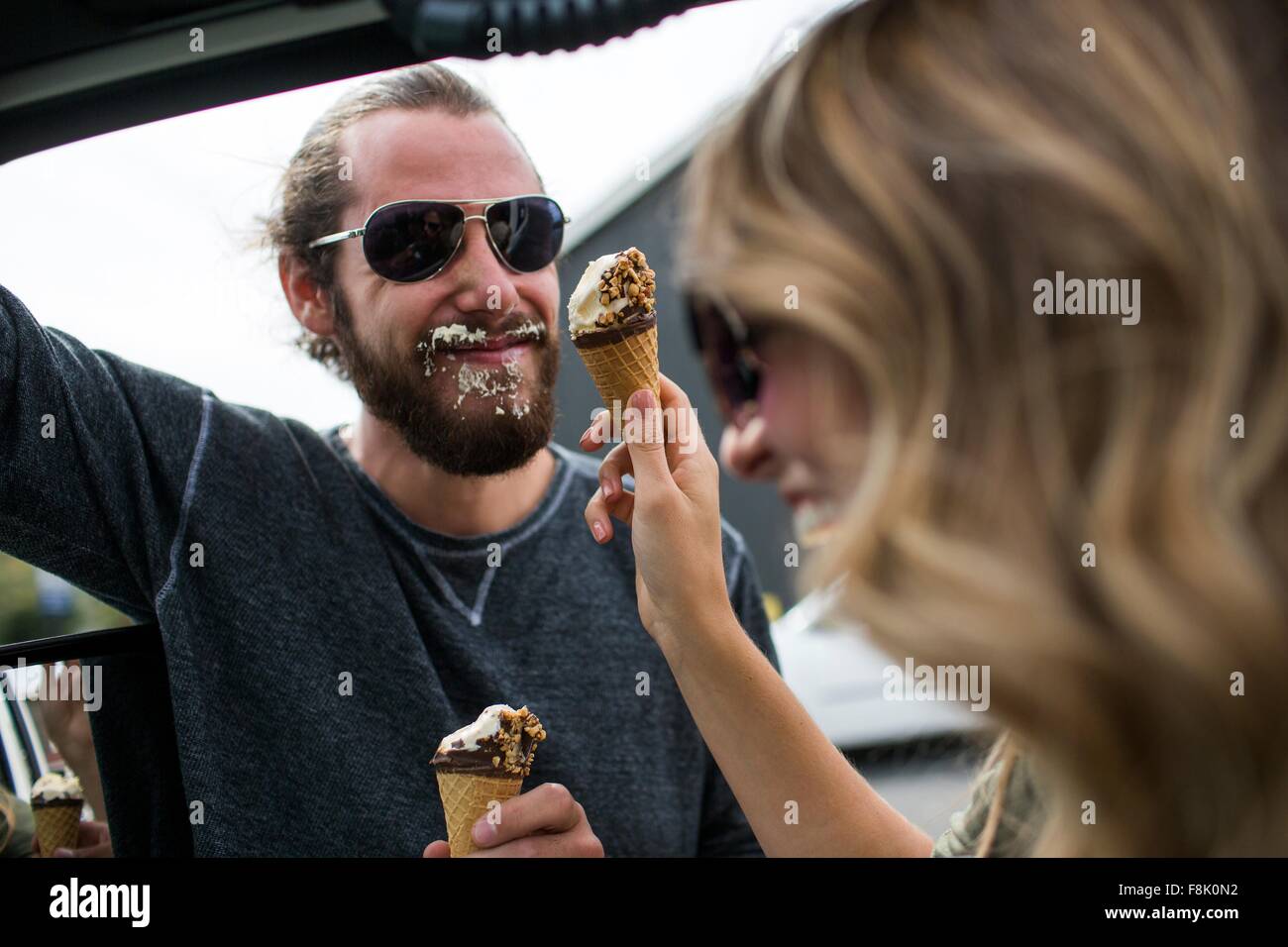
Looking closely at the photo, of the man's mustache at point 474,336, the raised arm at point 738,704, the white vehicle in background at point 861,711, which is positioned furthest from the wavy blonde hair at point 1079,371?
the white vehicle in background at point 861,711

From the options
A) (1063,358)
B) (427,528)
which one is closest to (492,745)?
(427,528)

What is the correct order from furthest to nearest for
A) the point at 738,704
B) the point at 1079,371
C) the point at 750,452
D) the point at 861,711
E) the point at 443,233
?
1. the point at 861,711
2. the point at 443,233
3. the point at 738,704
4. the point at 750,452
5. the point at 1079,371

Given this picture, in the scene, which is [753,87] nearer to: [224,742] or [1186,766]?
[1186,766]

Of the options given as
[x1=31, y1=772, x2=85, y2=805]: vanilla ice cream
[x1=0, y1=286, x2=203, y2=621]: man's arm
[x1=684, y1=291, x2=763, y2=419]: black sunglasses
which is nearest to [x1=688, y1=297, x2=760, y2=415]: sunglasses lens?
[x1=684, y1=291, x2=763, y2=419]: black sunglasses

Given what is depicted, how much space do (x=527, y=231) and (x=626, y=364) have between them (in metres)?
0.41

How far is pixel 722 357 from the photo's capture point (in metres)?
1.30

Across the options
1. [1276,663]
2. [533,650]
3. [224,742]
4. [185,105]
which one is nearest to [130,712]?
[224,742]

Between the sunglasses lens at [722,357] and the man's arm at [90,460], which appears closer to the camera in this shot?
the sunglasses lens at [722,357]

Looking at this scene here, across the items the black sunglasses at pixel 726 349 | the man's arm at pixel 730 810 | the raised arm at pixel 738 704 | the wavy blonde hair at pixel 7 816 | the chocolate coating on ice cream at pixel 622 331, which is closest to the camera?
the black sunglasses at pixel 726 349

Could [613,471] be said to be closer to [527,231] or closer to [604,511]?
[604,511]

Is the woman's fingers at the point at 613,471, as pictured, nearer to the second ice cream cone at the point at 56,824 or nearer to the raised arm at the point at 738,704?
the raised arm at the point at 738,704

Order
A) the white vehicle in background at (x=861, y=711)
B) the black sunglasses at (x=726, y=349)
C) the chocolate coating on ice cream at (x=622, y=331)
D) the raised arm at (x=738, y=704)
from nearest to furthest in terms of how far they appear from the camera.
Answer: the black sunglasses at (x=726, y=349)
the raised arm at (x=738, y=704)
the chocolate coating on ice cream at (x=622, y=331)
the white vehicle in background at (x=861, y=711)

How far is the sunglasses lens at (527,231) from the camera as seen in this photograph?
6.51ft
